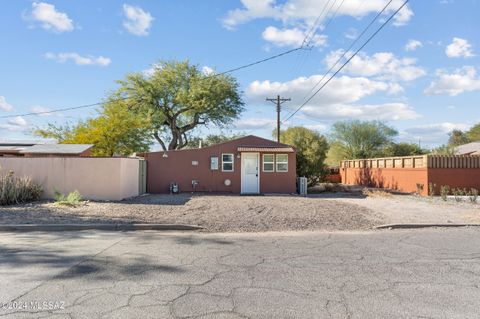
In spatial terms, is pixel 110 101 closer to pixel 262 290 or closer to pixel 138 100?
pixel 138 100

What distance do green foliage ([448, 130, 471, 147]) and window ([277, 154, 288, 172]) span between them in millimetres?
44492

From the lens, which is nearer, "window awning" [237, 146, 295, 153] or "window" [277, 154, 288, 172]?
"window awning" [237, 146, 295, 153]

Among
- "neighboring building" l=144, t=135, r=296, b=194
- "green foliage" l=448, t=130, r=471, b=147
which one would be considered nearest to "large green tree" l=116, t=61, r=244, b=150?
"neighboring building" l=144, t=135, r=296, b=194

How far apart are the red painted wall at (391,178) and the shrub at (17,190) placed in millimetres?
18124

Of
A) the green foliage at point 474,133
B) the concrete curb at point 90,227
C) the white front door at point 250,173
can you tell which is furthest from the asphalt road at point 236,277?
the green foliage at point 474,133

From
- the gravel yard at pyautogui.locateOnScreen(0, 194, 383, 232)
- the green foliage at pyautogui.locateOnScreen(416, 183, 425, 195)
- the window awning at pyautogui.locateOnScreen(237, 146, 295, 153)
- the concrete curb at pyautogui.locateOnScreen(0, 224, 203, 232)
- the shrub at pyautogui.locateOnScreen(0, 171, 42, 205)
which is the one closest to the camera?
the concrete curb at pyautogui.locateOnScreen(0, 224, 203, 232)

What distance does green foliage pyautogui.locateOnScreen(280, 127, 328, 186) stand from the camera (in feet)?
77.6

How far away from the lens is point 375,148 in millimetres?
45000

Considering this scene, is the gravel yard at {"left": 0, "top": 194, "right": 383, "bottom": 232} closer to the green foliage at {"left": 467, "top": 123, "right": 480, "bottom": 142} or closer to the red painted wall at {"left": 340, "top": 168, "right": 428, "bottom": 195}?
the red painted wall at {"left": 340, "top": 168, "right": 428, "bottom": 195}

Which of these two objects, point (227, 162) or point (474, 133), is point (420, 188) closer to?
point (227, 162)

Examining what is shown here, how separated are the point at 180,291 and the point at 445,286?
344 centimetres

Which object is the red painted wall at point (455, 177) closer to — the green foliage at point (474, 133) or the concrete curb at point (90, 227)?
the concrete curb at point (90, 227)

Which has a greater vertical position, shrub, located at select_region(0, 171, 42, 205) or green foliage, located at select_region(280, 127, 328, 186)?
green foliage, located at select_region(280, 127, 328, 186)

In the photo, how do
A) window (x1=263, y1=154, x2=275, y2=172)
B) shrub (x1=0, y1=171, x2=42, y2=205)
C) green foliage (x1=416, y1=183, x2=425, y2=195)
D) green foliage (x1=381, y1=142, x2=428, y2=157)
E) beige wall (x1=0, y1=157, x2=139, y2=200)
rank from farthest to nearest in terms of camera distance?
green foliage (x1=381, y1=142, x2=428, y2=157) < window (x1=263, y1=154, x2=275, y2=172) < green foliage (x1=416, y1=183, x2=425, y2=195) < beige wall (x1=0, y1=157, x2=139, y2=200) < shrub (x1=0, y1=171, x2=42, y2=205)
